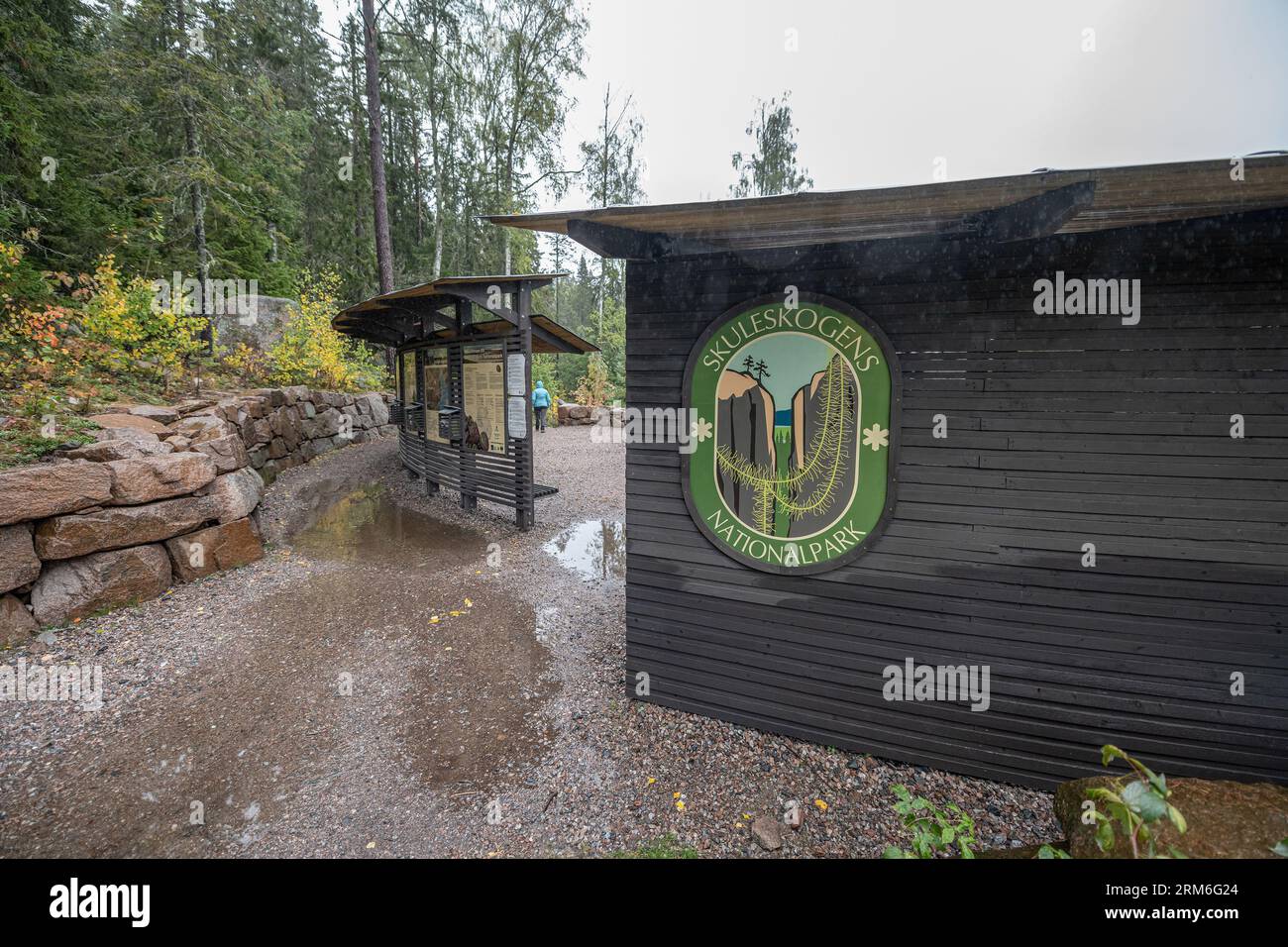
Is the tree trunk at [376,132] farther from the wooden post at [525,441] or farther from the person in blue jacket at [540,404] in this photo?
the wooden post at [525,441]

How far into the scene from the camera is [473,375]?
8.56 metres

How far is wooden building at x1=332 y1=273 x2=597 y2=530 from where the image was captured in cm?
732

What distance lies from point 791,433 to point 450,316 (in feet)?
25.2

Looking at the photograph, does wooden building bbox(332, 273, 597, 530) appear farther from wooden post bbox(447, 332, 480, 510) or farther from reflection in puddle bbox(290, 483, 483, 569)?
reflection in puddle bbox(290, 483, 483, 569)

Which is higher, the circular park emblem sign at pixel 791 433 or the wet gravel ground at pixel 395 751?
the circular park emblem sign at pixel 791 433

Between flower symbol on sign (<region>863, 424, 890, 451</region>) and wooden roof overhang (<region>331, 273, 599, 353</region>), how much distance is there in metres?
4.53

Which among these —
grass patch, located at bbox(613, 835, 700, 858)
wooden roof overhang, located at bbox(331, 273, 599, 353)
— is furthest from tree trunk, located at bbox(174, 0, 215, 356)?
grass patch, located at bbox(613, 835, 700, 858)

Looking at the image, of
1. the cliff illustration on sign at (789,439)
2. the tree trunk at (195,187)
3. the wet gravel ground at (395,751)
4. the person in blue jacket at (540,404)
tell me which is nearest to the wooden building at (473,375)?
the tree trunk at (195,187)

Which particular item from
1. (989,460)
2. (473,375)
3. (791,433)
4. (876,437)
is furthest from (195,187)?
(989,460)

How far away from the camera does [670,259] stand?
3803 millimetres

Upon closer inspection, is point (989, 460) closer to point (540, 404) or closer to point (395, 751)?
point (395, 751)

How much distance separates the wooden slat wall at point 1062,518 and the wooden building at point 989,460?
0.01 meters

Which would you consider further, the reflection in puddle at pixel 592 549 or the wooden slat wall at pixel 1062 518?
the reflection in puddle at pixel 592 549

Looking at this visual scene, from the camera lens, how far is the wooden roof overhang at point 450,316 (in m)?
6.99
